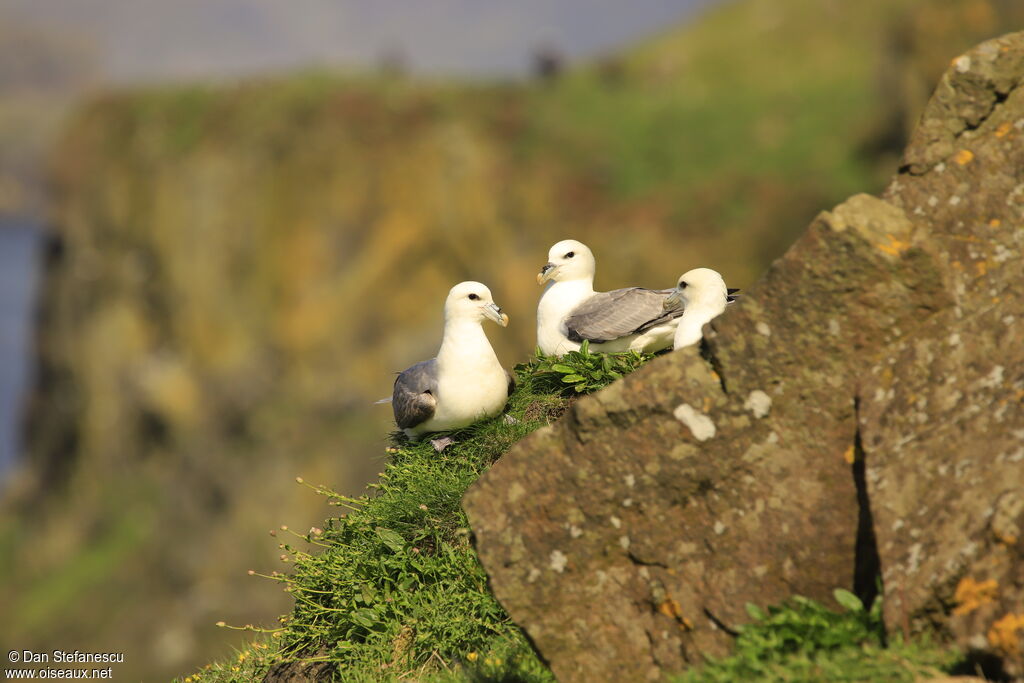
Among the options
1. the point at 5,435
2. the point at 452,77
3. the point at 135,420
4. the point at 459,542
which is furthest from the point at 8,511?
the point at 459,542

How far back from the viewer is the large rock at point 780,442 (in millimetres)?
4906

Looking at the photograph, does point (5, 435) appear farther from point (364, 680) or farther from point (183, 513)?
point (364, 680)

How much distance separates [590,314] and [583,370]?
519 millimetres

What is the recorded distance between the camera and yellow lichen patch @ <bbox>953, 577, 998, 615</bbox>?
4.32 m

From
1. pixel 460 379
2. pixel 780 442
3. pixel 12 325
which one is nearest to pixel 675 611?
pixel 780 442

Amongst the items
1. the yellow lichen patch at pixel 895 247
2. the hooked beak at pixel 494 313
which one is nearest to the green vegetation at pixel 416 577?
the hooked beak at pixel 494 313

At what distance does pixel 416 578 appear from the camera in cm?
706

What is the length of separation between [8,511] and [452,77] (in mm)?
29646

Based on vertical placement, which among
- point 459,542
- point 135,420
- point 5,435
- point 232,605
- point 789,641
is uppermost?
point 5,435

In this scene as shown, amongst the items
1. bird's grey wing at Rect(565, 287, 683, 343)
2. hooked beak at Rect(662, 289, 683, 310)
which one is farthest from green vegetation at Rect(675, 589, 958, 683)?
bird's grey wing at Rect(565, 287, 683, 343)

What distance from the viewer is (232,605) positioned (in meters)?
36.3

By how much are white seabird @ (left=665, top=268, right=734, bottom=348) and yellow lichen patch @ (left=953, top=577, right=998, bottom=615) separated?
2.97 metres

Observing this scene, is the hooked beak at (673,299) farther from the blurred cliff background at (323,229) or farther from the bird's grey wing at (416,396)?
the blurred cliff background at (323,229)

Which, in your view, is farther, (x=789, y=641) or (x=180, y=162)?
(x=180, y=162)
